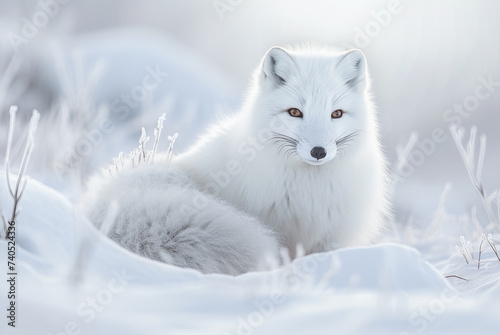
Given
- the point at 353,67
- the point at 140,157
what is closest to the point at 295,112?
the point at 353,67

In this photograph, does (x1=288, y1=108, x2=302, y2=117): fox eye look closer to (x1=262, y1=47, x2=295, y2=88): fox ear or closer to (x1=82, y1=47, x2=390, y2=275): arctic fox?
Result: (x1=82, y1=47, x2=390, y2=275): arctic fox

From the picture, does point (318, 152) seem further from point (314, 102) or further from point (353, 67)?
point (353, 67)

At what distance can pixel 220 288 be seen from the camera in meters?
1.56

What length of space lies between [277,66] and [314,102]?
1.24 ft

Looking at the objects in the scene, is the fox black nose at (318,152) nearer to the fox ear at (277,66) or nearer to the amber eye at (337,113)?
the amber eye at (337,113)

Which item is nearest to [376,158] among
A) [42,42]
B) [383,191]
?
[383,191]

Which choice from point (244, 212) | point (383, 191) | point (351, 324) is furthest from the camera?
point (383, 191)

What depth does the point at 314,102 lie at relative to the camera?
102 inches

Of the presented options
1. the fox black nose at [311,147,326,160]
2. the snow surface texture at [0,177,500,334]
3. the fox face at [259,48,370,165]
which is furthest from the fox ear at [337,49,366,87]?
the snow surface texture at [0,177,500,334]

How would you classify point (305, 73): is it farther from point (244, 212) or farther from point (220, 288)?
point (220, 288)

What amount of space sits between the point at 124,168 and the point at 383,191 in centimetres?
161

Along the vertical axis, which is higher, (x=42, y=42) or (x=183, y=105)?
(x=42, y=42)

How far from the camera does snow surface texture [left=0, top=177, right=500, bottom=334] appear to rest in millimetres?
1324

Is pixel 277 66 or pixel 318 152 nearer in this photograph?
pixel 318 152
